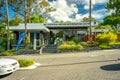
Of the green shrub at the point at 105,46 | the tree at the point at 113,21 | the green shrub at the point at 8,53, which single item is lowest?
the green shrub at the point at 8,53

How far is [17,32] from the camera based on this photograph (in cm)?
3158

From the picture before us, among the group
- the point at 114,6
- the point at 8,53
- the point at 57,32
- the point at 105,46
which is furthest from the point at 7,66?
the point at 114,6

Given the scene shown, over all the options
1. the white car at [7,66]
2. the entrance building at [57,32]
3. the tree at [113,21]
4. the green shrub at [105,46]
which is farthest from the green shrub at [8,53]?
the tree at [113,21]

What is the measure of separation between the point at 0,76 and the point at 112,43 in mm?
17198

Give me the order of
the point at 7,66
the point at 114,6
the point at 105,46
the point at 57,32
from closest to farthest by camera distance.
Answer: the point at 7,66 < the point at 105,46 < the point at 57,32 < the point at 114,6

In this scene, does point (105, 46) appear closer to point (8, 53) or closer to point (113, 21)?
point (8, 53)

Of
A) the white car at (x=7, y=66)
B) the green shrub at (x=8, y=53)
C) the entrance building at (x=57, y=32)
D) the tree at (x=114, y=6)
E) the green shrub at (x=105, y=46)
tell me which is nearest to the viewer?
the white car at (x=7, y=66)

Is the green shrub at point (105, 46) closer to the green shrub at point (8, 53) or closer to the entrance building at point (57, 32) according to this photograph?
the entrance building at point (57, 32)

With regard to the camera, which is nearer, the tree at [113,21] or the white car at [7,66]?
the white car at [7,66]

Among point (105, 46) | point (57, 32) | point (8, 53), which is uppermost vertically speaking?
point (57, 32)

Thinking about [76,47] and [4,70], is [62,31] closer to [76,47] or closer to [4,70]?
[76,47]

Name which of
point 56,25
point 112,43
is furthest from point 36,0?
point 112,43

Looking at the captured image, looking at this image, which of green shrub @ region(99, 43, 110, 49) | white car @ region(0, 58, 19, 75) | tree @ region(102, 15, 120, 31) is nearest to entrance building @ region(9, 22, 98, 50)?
green shrub @ region(99, 43, 110, 49)

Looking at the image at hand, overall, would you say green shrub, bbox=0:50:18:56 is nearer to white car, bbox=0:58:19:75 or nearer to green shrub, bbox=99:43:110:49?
green shrub, bbox=99:43:110:49
